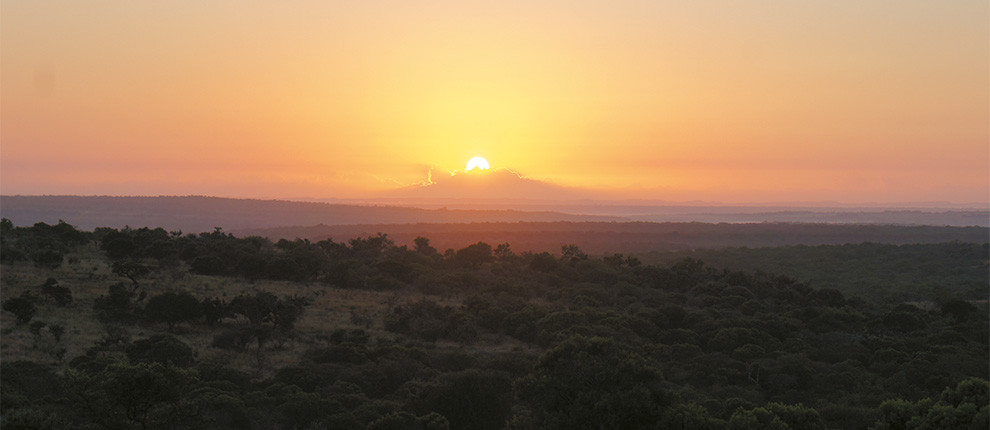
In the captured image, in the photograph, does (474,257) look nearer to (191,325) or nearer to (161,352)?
(191,325)

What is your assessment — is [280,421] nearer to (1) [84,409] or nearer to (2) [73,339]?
(1) [84,409]

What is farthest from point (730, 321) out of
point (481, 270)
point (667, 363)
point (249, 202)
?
point (249, 202)

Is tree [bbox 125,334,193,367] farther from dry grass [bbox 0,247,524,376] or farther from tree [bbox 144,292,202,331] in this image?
tree [bbox 144,292,202,331]

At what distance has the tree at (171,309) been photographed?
25.2 m

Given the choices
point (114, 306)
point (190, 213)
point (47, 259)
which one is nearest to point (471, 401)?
point (114, 306)

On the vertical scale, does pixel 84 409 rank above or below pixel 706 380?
above

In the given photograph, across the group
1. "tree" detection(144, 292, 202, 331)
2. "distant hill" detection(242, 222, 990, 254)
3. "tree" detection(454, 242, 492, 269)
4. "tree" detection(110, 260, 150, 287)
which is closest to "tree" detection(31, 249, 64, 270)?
"tree" detection(110, 260, 150, 287)

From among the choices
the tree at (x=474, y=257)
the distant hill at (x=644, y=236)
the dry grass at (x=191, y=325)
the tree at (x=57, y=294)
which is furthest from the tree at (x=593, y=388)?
the distant hill at (x=644, y=236)

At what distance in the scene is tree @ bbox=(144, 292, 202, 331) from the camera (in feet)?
82.7

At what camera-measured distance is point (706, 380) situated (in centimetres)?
2180

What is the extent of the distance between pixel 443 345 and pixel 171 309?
10.1 metres

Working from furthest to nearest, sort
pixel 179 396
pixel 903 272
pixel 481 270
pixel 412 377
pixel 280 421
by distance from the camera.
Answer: pixel 903 272 → pixel 481 270 → pixel 412 377 → pixel 280 421 → pixel 179 396

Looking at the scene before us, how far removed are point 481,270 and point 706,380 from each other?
81.6ft

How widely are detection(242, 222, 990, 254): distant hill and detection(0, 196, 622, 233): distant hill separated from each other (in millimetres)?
27844
